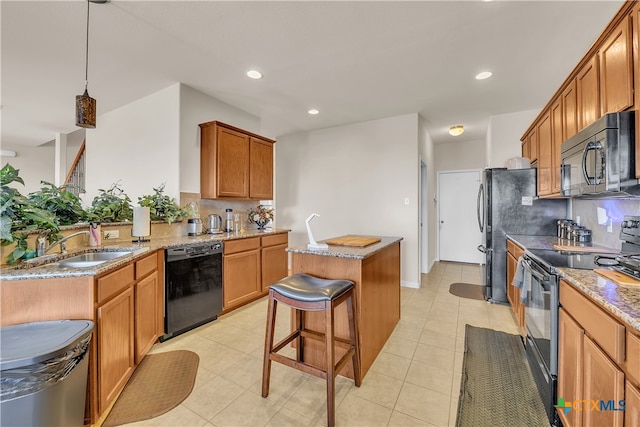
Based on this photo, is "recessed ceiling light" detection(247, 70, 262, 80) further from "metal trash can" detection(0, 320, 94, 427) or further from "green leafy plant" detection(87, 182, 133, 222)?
"metal trash can" detection(0, 320, 94, 427)

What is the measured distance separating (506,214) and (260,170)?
10.9 feet

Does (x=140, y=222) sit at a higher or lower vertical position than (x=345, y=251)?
higher

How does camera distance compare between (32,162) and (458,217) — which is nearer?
(458,217)

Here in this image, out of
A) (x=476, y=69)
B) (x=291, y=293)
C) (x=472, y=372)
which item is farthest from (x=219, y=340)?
A: (x=476, y=69)

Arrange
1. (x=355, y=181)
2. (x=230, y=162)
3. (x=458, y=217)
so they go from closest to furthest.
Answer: (x=230, y=162)
(x=355, y=181)
(x=458, y=217)

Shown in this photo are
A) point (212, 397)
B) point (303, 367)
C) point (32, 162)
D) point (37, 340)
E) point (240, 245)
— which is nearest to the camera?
point (37, 340)

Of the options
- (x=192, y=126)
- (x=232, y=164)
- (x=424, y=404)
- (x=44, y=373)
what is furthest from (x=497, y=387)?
(x=192, y=126)

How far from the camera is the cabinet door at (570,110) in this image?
2.18m

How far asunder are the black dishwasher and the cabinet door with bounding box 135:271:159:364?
0.13m

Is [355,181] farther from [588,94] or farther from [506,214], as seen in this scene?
[588,94]

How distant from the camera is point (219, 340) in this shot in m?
2.57

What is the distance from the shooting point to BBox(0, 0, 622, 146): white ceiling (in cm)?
204

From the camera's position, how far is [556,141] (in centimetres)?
260

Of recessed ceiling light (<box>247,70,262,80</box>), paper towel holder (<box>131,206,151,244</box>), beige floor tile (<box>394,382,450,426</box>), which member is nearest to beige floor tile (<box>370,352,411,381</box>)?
beige floor tile (<box>394,382,450,426</box>)
